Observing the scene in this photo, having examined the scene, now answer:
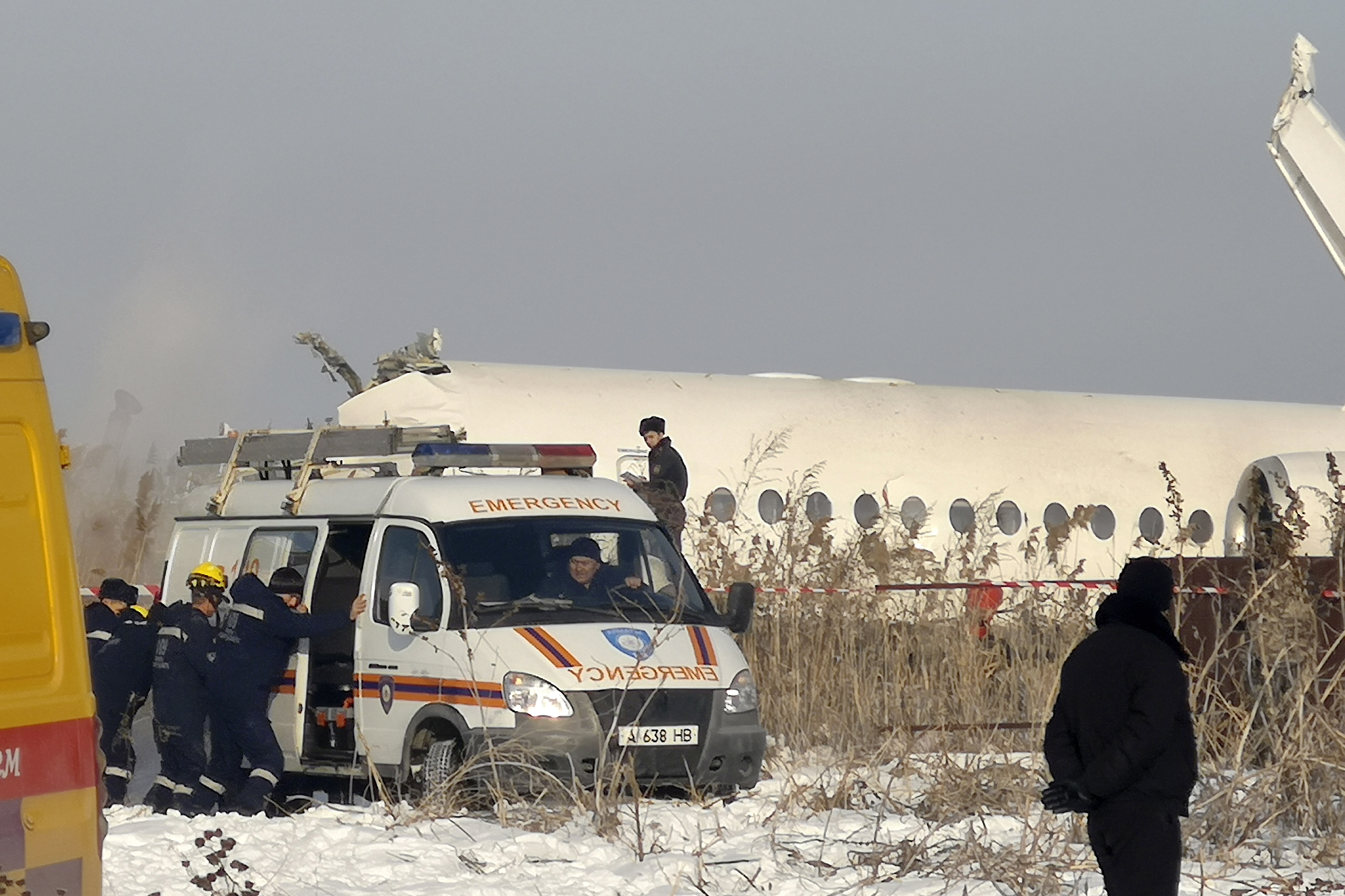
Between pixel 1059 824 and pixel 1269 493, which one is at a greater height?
pixel 1269 493

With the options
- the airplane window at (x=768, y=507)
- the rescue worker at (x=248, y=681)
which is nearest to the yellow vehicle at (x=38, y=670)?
the rescue worker at (x=248, y=681)

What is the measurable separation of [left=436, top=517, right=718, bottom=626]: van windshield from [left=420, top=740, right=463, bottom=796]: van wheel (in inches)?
28.3

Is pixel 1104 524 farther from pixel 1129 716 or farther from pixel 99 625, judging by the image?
pixel 1129 716

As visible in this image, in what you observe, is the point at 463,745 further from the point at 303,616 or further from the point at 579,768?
the point at 303,616

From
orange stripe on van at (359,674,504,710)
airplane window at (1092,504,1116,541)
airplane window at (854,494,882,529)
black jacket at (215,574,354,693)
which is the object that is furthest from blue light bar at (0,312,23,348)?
airplane window at (1092,504,1116,541)

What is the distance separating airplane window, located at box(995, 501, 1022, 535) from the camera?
21000mm

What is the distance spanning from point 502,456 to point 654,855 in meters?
3.92

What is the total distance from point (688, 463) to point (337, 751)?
26.7 ft

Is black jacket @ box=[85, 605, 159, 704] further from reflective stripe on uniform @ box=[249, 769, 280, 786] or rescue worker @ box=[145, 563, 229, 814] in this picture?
reflective stripe on uniform @ box=[249, 769, 280, 786]

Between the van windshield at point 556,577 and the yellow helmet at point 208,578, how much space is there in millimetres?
1452

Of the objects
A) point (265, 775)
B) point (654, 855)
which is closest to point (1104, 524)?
point (265, 775)

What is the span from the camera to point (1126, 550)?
21.8m

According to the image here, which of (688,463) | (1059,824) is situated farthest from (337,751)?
(688,463)

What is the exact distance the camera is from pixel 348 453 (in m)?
12.1
